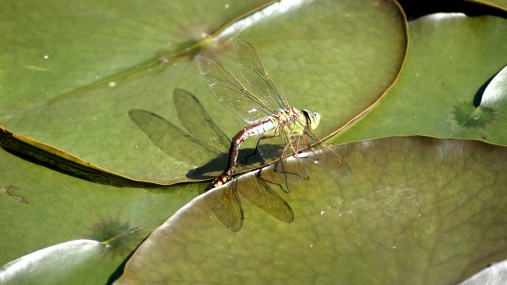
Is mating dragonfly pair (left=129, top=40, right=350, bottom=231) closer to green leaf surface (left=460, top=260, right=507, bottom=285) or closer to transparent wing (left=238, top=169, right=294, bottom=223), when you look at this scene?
transparent wing (left=238, top=169, right=294, bottom=223)

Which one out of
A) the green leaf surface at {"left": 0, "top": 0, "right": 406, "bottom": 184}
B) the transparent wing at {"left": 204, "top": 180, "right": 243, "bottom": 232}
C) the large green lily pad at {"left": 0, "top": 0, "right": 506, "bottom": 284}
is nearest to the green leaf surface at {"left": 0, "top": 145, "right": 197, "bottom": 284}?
the large green lily pad at {"left": 0, "top": 0, "right": 506, "bottom": 284}

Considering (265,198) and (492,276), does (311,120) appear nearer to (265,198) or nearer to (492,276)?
(265,198)

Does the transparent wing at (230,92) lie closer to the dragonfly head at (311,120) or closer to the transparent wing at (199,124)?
the transparent wing at (199,124)

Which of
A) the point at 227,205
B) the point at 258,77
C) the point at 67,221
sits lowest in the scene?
the point at 67,221

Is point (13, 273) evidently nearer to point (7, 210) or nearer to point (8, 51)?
point (7, 210)

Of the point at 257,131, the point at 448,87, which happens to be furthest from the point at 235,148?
the point at 448,87

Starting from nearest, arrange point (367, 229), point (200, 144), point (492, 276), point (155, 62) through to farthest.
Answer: point (492, 276) → point (367, 229) → point (200, 144) → point (155, 62)
